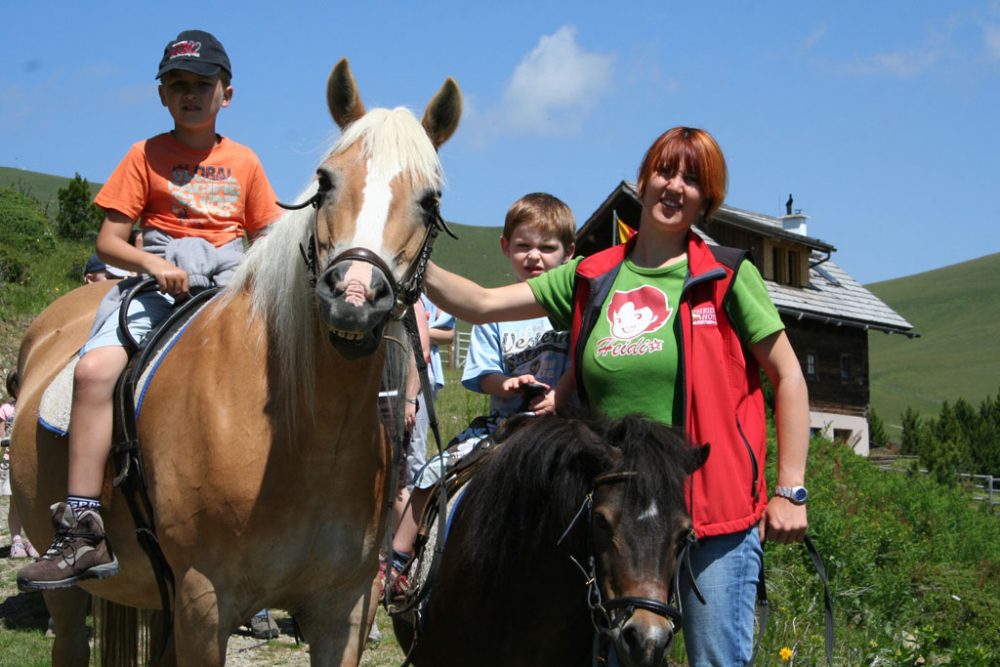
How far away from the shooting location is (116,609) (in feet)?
16.0

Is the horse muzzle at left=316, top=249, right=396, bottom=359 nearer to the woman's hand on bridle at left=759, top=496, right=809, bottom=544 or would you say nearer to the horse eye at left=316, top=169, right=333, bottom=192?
the horse eye at left=316, top=169, right=333, bottom=192

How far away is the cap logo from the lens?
13.4ft

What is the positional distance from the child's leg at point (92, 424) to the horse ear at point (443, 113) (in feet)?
4.81

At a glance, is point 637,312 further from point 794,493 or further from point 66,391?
point 66,391

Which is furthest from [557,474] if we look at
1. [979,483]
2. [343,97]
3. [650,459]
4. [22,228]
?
[979,483]

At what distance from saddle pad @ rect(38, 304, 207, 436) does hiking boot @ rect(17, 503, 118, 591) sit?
0.43 m

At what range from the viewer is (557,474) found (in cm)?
328

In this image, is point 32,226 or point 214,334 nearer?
point 214,334

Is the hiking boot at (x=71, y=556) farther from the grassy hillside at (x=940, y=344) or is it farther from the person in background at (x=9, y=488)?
the grassy hillside at (x=940, y=344)

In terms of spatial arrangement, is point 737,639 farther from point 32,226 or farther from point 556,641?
point 32,226

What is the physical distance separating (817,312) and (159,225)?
3378 cm

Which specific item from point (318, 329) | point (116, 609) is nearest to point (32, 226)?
point (116, 609)

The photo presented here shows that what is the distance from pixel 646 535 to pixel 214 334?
1.66 m

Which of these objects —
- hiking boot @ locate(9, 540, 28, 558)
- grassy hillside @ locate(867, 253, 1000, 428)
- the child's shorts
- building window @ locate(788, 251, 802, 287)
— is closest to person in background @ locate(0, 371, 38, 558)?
hiking boot @ locate(9, 540, 28, 558)
